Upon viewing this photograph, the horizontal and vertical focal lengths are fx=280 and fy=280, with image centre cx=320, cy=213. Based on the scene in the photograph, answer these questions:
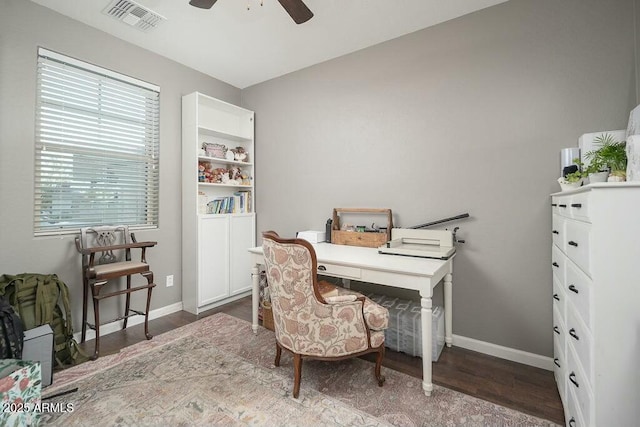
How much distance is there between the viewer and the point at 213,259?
310 centimetres

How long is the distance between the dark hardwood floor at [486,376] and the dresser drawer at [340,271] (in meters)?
0.73

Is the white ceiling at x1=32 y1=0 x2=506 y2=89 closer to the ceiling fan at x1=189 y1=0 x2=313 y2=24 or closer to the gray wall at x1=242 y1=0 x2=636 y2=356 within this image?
the gray wall at x1=242 y1=0 x2=636 y2=356

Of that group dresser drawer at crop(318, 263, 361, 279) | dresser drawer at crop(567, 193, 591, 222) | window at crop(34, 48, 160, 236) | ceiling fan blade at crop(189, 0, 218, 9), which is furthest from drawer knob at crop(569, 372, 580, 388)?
window at crop(34, 48, 160, 236)

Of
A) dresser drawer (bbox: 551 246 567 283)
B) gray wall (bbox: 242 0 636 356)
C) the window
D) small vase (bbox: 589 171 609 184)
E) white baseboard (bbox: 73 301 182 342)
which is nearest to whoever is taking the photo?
small vase (bbox: 589 171 609 184)

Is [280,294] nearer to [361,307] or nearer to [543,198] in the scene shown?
[361,307]

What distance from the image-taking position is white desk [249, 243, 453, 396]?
5.50ft

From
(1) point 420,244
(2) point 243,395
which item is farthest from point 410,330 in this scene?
(2) point 243,395

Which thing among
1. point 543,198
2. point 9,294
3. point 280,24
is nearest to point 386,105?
point 280,24

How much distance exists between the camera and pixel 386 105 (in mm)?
2635

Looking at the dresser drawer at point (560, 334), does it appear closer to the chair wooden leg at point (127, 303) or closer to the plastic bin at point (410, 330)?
the plastic bin at point (410, 330)

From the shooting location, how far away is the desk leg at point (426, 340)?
5.49 ft

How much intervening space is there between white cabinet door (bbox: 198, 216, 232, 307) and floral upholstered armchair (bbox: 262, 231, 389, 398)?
158 cm

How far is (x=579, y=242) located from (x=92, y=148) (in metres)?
3.42

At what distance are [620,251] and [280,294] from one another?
1512 millimetres
